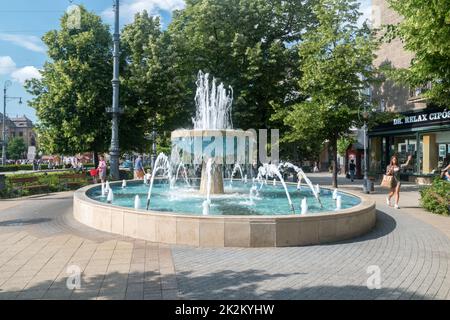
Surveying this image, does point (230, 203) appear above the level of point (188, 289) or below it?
above

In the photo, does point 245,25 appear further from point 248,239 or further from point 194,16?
point 248,239

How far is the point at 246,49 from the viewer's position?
87.1ft

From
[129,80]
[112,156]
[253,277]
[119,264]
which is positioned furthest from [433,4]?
[129,80]

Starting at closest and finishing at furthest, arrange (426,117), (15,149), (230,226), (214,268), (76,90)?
(214,268), (230,226), (76,90), (426,117), (15,149)

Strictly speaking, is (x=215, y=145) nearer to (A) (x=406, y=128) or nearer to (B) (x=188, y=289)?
(B) (x=188, y=289)

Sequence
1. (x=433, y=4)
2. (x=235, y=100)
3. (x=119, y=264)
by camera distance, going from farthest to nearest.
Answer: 1. (x=235, y=100)
2. (x=433, y=4)
3. (x=119, y=264)

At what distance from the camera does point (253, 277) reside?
6.17 metres

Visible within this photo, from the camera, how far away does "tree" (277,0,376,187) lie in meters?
22.1

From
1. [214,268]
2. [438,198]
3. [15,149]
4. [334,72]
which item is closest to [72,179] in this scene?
[334,72]

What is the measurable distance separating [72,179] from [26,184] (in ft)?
10.4

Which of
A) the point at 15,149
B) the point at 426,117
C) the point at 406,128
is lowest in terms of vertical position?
the point at 406,128

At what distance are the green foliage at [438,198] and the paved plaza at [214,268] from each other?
12.7 ft

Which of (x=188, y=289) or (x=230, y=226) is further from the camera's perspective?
(x=230, y=226)

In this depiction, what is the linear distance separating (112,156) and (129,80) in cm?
733
